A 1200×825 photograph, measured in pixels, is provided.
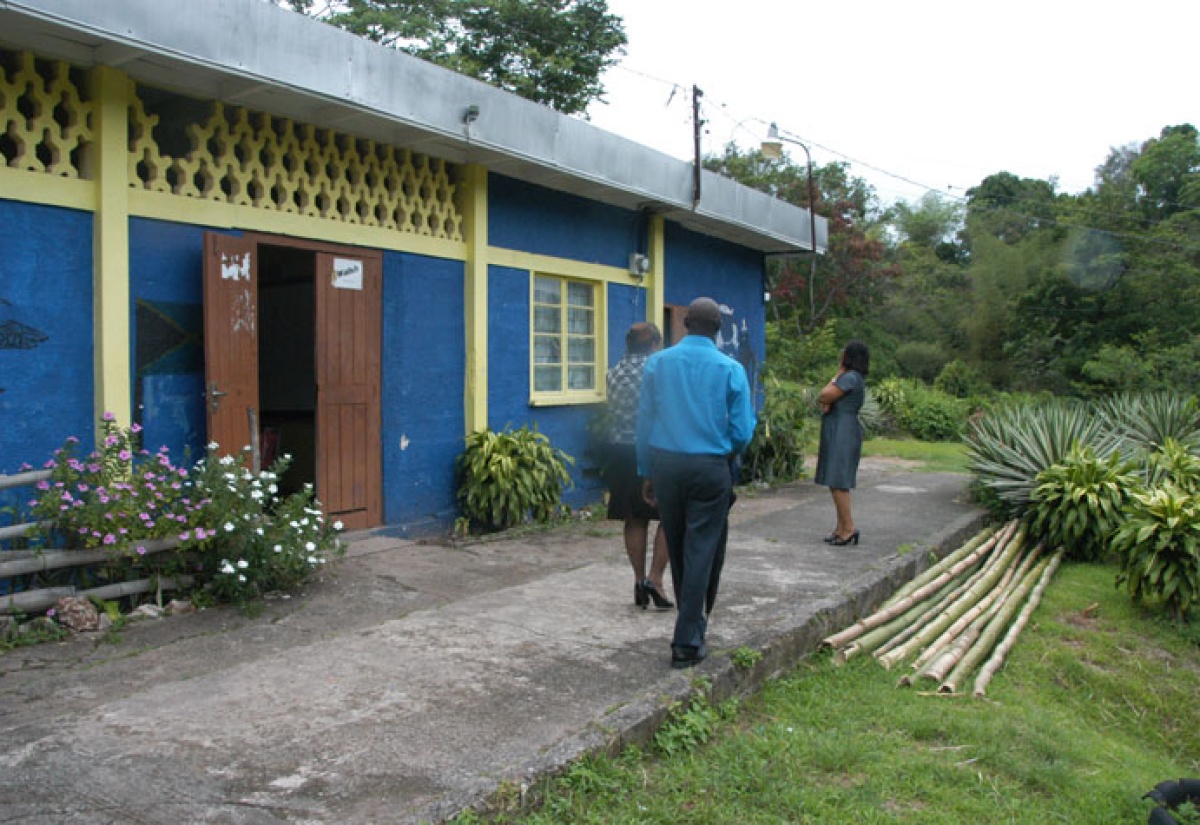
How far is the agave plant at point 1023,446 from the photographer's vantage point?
340 inches

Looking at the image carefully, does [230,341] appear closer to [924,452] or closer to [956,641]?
[956,641]

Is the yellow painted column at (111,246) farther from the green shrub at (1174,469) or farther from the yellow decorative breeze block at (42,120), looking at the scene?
the green shrub at (1174,469)

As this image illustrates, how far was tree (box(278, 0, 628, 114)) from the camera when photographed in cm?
2186

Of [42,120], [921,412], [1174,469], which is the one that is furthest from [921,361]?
[42,120]

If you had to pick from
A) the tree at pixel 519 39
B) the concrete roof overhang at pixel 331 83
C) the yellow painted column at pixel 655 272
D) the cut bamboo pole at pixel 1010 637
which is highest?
the tree at pixel 519 39

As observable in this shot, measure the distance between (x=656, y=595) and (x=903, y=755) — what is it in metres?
1.72

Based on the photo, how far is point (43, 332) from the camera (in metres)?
5.20

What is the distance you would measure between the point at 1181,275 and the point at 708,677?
2474 cm

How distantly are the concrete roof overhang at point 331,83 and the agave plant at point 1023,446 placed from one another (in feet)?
13.4

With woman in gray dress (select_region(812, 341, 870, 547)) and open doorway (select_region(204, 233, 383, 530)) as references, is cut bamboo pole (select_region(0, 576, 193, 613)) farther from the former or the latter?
woman in gray dress (select_region(812, 341, 870, 547))

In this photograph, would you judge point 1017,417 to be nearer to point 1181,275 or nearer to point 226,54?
point 226,54

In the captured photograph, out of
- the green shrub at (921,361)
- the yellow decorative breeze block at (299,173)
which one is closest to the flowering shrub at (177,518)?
the yellow decorative breeze block at (299,173)

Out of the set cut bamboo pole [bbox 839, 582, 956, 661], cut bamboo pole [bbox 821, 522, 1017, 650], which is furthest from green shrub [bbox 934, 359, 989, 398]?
cut bamboo pole [bbox 839, 582, 956, 661]

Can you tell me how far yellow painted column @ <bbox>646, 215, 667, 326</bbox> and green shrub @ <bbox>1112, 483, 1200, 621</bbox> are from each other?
17.5 ft
